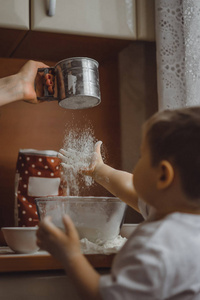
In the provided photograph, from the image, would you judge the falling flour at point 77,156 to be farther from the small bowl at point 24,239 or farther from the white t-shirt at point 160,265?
the white t-shirt at point 160,265

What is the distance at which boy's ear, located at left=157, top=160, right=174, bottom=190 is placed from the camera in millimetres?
690

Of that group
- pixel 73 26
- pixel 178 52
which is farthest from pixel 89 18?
pixel 178 52

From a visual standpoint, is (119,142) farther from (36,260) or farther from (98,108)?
(36,260)

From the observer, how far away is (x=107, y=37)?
4.82 ft

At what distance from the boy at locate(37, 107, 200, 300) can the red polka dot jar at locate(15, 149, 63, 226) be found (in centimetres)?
66

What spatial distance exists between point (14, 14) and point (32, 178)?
0.51 m

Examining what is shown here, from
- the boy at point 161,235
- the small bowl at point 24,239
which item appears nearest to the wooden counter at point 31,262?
the small bowl at point 24,239

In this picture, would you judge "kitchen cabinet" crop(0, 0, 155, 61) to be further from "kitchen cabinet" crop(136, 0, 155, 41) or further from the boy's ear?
the boy's ear

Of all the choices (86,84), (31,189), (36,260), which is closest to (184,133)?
(36,260)

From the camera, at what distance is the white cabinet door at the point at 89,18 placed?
4.54 ft

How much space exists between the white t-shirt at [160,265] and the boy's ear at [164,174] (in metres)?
0.05

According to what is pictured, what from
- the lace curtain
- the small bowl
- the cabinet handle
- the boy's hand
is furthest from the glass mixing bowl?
the cabinet handle

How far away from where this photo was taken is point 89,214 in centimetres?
104

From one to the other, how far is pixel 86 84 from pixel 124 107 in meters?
0.49
